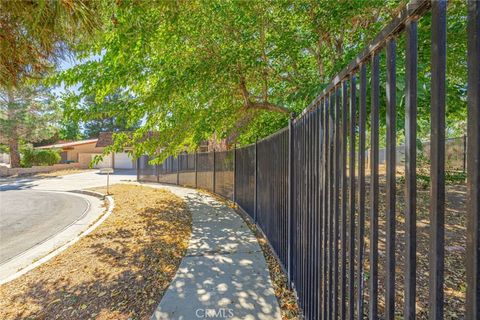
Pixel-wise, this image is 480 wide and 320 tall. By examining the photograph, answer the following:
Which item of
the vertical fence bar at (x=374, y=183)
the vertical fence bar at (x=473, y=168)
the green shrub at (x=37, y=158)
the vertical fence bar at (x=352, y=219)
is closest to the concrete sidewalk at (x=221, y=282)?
the vertical fence bar at (x=352, y=219)

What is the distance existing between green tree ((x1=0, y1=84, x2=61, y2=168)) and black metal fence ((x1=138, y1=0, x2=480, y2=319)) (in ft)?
81.9

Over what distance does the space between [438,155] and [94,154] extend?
36.4 m

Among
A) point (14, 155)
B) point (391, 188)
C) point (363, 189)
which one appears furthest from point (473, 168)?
point (14, 155)

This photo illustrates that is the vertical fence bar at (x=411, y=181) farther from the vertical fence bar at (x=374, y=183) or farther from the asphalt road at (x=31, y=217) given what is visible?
the asphalt road at (x=31, y=217)

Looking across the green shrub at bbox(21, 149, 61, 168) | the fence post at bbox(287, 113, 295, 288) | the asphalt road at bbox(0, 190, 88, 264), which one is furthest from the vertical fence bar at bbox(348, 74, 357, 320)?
the green shrub at bbox(21, 149, 61, 168)

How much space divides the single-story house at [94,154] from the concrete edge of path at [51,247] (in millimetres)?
22784

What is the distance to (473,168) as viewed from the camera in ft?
2.54

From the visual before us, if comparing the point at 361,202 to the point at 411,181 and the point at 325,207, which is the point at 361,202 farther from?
the point at 325,207

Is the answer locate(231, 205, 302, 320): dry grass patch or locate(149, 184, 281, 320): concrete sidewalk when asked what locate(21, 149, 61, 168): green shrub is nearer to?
locate(149, 184, 281, 320): concrete sidewalk

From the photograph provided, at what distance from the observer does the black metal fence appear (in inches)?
34.2

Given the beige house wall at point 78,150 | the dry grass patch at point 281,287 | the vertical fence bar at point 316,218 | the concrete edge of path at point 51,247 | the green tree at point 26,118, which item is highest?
the green tree at point 26,118

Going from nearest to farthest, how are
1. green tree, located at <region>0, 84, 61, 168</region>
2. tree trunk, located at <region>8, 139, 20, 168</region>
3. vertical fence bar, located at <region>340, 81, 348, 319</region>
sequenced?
vertical fence bar, located at <region>340, 81, 348, 319</region> → green tree, located at <region>0, 84, 61, 168</region> → tree trunk, located at <region>8, 139, 20, 168</region>

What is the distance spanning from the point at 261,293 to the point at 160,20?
4.72 metres

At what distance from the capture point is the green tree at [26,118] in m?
22.4
